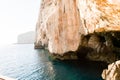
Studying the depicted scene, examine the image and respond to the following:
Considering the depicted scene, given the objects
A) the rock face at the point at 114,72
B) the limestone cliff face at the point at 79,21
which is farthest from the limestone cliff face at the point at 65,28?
the rock face at the point at 114,72

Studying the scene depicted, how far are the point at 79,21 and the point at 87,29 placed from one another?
5.36m

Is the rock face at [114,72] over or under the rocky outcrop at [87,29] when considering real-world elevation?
under

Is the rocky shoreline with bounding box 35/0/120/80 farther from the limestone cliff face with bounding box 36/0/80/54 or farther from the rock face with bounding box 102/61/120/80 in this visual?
the rock face with bounding box 102/61/120/80

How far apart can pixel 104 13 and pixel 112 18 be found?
226cm

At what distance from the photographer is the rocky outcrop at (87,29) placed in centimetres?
4228

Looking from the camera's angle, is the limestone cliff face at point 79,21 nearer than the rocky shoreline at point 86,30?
Yes

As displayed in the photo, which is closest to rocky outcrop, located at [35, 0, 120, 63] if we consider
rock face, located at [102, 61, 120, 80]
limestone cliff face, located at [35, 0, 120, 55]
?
limestone cliff face, located at [35, 0, 120, 55]

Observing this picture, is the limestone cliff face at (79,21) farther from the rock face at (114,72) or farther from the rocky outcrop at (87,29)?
the rock face at (114,72)

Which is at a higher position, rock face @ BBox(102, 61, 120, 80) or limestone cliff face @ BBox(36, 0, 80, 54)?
limestone cliff face @ BBox(36, 0, 80, 54)

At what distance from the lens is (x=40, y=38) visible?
11675 cm

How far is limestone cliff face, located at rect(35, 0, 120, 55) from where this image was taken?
42125 millimetres

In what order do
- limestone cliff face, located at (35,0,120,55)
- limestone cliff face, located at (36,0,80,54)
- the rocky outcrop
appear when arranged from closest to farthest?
limestone cliff face, located at (35,0,120,55) → the rocky outcrop → limestone cliff face, located at (36,0,80,54)

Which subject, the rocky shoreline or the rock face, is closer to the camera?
the rock face

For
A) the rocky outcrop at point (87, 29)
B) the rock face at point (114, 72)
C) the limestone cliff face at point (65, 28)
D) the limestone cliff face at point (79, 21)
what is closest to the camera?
the rock face at point (114, 72)
